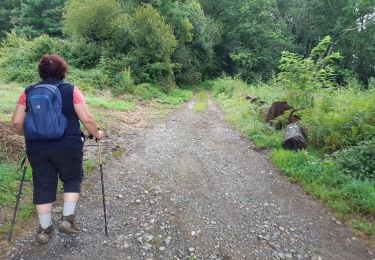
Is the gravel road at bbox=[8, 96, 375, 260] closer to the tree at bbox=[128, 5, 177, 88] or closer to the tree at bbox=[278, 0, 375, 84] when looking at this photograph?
the tree at bbox=[128, 5, 177, 88]

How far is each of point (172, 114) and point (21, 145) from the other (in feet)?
25.1

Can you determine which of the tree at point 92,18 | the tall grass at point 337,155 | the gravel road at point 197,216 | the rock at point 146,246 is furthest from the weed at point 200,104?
the rock at point 146,246

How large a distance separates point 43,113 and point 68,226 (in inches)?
54.8

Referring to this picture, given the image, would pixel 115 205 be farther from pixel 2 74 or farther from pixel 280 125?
pixel 2 74

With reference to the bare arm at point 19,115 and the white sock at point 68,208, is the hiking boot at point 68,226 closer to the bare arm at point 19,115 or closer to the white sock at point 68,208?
the white sock at point 68,208

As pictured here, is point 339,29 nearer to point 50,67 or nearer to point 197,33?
point 197,33

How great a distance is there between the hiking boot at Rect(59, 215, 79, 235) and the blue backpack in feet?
3.41

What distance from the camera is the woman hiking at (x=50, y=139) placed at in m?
3.29

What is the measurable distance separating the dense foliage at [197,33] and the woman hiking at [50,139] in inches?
588

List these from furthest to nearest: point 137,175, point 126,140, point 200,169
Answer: point 126,140 < point 200,169 < point 137,175

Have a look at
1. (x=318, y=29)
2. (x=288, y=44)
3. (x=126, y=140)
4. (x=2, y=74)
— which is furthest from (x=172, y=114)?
(x=318, y=29)

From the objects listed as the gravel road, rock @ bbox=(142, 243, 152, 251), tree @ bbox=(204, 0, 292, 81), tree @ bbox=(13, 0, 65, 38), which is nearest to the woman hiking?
the gravel road

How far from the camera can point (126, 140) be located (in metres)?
8.24

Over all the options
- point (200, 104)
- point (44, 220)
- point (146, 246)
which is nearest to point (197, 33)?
point (200, 104)
